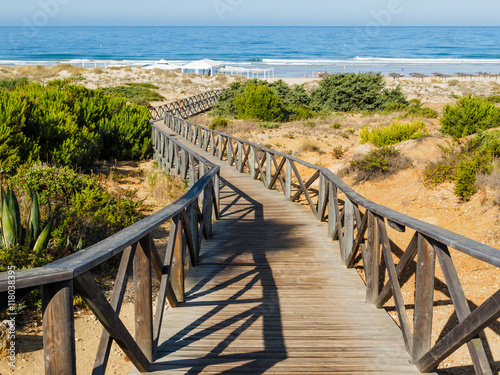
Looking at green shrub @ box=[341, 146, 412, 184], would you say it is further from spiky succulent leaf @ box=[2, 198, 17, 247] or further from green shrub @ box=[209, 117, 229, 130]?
green shrub @ box=[209, 117, 229, 130]

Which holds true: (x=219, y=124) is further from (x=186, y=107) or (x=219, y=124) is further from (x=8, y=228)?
(x=8, y=228)

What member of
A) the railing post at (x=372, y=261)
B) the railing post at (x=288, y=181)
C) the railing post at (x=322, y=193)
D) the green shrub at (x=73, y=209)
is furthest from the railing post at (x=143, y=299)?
the railing post at (x=288, y=181)

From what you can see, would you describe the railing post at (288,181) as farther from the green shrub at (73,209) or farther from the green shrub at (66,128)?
the green shrub at (66,128)

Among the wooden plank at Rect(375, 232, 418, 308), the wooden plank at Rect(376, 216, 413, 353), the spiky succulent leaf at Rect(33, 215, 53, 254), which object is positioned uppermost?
the wooden plank at Rect(375, 232, 418, 308)

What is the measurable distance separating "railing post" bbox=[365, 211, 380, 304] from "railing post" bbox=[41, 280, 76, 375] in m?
2.85

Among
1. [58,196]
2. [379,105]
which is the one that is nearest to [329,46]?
[379,105]

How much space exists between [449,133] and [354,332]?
37.7 ft

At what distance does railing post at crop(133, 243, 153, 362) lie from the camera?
296 cm

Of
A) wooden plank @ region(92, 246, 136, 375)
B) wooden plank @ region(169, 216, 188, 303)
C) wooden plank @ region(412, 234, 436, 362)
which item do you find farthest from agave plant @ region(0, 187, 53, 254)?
wooden plank @ region(412, 234, 436, 362)

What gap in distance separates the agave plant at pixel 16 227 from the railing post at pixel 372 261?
3.56m

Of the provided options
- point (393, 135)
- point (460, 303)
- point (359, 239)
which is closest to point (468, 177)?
point (359, 239)

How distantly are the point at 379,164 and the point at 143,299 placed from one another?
8.71m

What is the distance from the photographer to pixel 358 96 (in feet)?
92.9

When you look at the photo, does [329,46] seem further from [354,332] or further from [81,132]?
[354,332]
